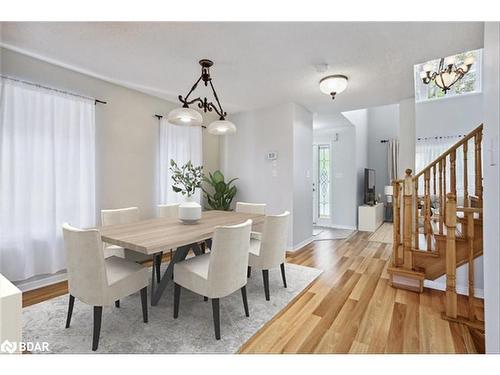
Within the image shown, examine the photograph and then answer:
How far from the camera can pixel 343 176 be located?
6.09 m

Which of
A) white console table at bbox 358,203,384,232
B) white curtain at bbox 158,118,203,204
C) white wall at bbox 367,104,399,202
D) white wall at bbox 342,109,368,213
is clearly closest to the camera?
white curtain at bbox 158,118,203,204

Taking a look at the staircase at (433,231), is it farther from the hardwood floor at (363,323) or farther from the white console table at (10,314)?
the white console table at (10,314)

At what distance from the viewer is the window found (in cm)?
639

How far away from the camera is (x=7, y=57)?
2.31 m

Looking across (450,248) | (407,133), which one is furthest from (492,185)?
(407,133)

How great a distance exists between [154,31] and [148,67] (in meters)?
0.74

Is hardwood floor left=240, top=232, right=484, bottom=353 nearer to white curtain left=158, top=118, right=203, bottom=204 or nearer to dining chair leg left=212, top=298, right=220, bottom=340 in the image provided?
dining chair leg left=212, top=298, right=220, bottom=340

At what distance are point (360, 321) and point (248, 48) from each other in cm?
259

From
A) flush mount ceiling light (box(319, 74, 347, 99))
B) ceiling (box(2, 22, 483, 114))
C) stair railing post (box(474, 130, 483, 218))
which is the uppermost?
ceiling (box(2, 22, 483, 114))

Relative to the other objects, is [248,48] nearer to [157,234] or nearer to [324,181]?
[157,234]

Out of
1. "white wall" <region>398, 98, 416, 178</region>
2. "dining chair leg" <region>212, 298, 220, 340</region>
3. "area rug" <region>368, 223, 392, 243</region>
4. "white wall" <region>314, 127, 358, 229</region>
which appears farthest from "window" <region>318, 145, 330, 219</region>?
"dining chair leg" <region>212, 298, 220, 340</region>

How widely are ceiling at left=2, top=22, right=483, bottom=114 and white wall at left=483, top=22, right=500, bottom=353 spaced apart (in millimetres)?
990

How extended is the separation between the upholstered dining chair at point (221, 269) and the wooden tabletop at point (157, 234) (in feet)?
0.85

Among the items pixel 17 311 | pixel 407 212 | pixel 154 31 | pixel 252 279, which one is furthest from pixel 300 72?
pixel 17 311
